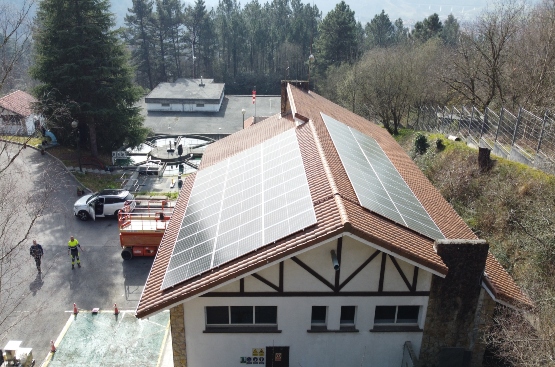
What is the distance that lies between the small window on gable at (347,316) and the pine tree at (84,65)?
25297 mm

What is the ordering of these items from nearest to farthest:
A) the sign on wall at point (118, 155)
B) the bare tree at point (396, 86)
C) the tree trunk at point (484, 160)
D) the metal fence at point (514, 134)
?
the metal fence at point (514, 134)
the tree trunk at point (484, 160)
the sign on wall at point (118, 155)
the bare tree at point (396, 86)

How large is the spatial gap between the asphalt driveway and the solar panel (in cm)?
1033

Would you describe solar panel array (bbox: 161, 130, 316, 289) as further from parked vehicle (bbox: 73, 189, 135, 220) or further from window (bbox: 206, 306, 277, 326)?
parked vehicle (bbox: 73, 189, 135, 220)

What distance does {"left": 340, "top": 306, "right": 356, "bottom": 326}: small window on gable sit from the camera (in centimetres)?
1238

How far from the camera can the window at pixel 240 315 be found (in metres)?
12.1

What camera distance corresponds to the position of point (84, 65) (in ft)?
101

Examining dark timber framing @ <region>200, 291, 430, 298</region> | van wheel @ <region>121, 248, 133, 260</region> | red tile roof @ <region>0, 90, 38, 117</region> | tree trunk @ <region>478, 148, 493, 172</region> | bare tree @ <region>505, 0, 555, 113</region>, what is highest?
bare tree @ <region>505, 0, 555, 113</region>

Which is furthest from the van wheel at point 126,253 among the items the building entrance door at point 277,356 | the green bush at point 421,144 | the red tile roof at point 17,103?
the red tile roof at point 17,103

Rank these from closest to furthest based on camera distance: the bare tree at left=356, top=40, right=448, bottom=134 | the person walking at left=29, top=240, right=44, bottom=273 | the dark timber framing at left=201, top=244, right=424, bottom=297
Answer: the dark timber framing at left=201, top=244, right=424, bottom=297 < the person walking at left=29, top=240, right=44, bottom=273 < the bare tree at left=356, top=40, right=448, bottom=134

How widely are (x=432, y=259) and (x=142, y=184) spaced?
23.4m

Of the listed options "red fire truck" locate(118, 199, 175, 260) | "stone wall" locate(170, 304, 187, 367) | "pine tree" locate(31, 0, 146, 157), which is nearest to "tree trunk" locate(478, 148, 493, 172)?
"red fire truck" locate(118, 199, 175, 260)

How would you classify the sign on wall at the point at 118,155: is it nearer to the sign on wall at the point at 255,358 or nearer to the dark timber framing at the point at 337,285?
the dark timber framing at the point at 337,285

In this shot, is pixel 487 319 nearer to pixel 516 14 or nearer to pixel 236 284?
pixel 236 284

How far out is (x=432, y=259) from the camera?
11055 millimetres
